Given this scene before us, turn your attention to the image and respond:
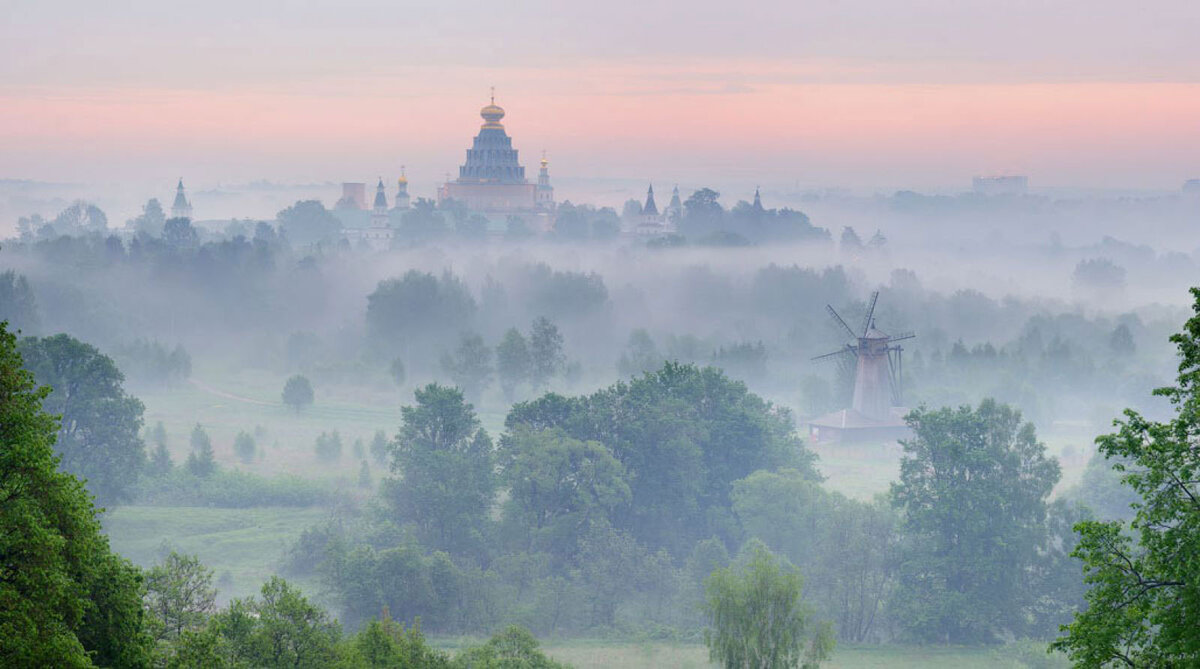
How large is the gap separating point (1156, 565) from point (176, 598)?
2909cm

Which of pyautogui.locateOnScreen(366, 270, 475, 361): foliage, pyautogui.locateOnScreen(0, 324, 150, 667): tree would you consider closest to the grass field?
pyautogui.locateOnScreen(0, 324, 150, 667): tree

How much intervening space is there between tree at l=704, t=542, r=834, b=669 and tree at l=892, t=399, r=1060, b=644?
14.3 meters

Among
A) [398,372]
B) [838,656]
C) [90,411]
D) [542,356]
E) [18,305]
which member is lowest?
[838,656]

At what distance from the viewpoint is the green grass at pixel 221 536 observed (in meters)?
65.8

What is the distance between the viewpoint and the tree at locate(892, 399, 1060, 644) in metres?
59.4

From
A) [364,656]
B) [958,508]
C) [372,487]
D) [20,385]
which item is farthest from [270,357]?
[20,385]

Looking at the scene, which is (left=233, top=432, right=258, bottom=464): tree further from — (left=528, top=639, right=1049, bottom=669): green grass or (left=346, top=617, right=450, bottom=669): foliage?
(left=346, top=617, right=450, bottom=669): foliage

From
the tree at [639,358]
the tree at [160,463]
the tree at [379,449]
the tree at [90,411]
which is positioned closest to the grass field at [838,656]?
the tree at [90,411]

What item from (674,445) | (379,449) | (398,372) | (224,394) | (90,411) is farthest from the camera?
(224,394)

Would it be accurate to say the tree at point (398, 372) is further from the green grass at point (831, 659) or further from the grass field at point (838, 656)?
the green grass at point (831, 659)

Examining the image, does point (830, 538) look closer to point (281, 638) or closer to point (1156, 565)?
point (281, 638)


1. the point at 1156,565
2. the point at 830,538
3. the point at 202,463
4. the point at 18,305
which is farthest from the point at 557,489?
the point at 18,305

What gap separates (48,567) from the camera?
826 inches

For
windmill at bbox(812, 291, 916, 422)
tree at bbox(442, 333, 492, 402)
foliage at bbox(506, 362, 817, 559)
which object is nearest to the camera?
foliage at bbox(506, 362, 817, 559)
